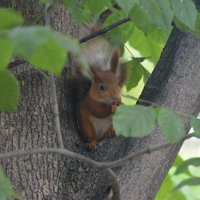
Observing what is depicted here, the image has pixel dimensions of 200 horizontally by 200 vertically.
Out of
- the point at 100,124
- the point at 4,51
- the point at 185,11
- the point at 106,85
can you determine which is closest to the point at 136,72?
the point at 106,85

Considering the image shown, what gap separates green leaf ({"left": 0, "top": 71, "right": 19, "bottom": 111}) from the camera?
124cm

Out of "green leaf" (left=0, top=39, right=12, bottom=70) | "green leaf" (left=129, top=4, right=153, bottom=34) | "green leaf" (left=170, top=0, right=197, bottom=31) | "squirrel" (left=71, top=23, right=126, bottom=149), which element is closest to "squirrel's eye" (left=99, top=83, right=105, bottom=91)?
"squirrel" (left=71, top=23, right=126, bottom=149)

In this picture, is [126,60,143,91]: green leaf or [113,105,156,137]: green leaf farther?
[126,60,143,91]: green leaf

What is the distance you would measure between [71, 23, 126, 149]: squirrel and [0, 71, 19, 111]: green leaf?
756 mm

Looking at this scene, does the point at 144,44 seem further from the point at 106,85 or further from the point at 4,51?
the point at 4,51

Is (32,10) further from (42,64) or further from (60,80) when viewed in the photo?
(42,64)

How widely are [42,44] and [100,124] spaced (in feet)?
5.20

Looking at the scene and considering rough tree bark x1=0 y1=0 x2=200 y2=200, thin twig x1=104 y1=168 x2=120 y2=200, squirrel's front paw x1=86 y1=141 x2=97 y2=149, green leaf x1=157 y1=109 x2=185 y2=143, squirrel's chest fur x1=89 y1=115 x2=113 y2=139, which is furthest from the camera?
squirrel's chest fur x1=89 y1=115 x2=113 y2=139

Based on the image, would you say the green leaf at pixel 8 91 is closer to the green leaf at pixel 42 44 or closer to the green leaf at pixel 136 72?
the green leaf at pixel 42 44

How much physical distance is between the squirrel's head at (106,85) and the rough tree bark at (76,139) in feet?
1.39

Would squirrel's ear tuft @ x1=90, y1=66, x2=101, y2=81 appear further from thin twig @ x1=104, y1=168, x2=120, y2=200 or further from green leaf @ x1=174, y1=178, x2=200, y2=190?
green leaf @ x1=174, y1=178, x2=200, y2=190

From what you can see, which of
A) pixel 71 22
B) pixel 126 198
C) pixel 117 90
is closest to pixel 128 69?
pixel 117 90

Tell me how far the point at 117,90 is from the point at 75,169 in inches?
22.7

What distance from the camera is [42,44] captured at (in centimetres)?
73
